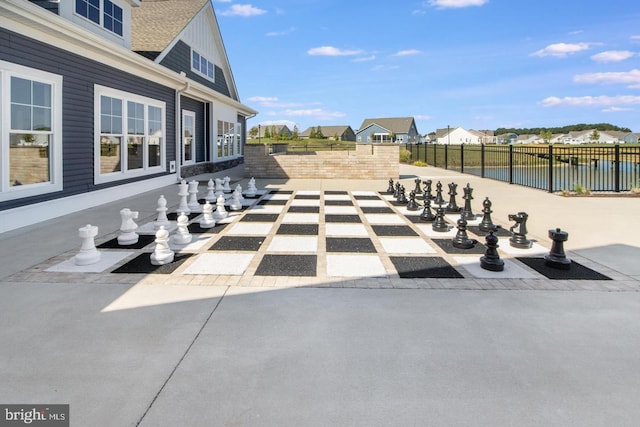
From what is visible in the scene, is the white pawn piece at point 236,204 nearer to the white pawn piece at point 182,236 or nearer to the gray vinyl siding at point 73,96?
the white pawn piece at point 182,236

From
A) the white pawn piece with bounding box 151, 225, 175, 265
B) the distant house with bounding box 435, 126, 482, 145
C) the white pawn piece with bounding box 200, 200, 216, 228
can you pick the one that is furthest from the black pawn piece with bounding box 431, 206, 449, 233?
the distant house with bounding box 435, 126, 482, 145

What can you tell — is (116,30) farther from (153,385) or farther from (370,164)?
(153,385)

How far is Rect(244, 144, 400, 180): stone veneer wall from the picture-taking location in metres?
16.9

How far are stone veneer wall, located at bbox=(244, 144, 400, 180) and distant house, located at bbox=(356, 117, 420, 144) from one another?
61432 mm

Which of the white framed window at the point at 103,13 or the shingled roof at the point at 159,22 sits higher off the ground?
the shingled roof at the point at 159,22

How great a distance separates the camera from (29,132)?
716cm

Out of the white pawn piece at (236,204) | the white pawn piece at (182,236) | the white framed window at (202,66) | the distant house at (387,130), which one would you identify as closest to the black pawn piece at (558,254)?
the white pawn piece at (182,236)

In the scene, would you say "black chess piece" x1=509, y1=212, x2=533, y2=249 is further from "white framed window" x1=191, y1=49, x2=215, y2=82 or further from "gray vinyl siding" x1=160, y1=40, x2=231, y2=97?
"white framed window" x1=191, y1=49, x2=215, y2=82

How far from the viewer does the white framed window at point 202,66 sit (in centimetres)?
1686

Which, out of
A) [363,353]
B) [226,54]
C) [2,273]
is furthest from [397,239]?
[226,54]

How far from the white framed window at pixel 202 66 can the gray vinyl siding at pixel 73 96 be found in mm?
7460

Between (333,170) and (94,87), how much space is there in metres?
9.85

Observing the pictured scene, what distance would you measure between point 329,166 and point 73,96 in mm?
10307

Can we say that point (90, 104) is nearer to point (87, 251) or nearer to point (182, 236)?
point (182, 236)
